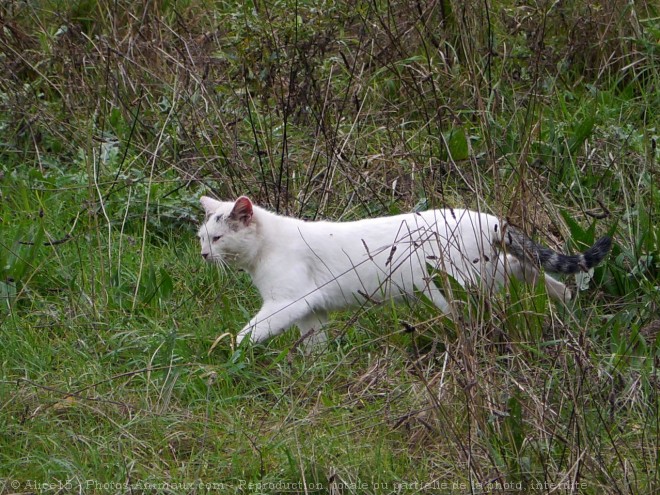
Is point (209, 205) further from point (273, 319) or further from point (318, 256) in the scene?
point (273, 319)

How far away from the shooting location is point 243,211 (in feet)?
14.3

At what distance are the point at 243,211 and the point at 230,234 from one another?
4.7 inches

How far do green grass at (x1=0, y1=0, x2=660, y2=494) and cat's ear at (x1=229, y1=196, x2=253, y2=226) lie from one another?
0.31m

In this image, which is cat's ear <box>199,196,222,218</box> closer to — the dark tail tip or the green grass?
the green grass

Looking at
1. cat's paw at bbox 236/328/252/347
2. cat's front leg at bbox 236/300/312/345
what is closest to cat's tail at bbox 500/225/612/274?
cat's front leg at bbox 236/300/312/345

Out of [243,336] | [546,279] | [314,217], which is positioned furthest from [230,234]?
[546,279]

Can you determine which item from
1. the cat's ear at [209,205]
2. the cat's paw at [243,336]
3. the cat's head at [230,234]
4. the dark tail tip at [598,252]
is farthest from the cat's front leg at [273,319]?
the dark tail tip at [598,252]

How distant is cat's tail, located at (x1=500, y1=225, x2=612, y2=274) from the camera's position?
13.2 feet

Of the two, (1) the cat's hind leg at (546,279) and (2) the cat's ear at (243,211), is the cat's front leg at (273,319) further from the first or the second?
(1) the cat's hind leg at (546,279)

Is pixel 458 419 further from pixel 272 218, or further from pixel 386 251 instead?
pixel 272 218

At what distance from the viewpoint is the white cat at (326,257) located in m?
4.11

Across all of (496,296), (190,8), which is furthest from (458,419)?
(190,8)

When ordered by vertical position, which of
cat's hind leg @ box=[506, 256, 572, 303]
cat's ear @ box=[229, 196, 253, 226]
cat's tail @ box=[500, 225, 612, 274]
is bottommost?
cat's hind leg @ box=[506, 256, 572, 303]

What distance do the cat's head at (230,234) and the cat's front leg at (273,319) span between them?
1.03 ft
